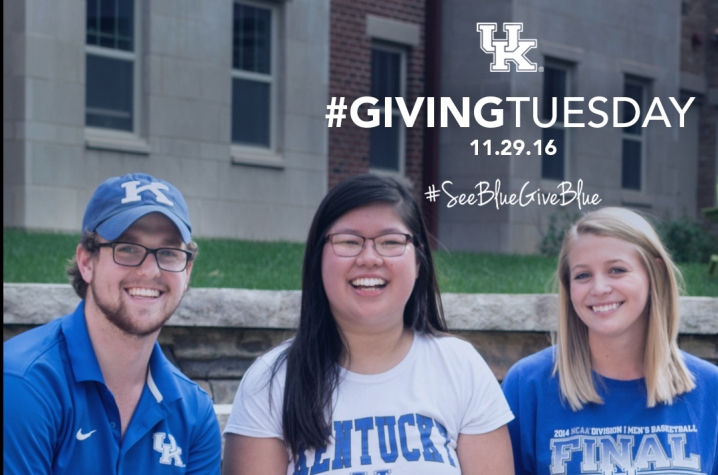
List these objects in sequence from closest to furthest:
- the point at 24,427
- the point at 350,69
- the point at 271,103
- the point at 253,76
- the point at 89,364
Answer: the point at 24,427, the point at 89,364, the point at 253,76, the point at 271,103, the point at 350,69

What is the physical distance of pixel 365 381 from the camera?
110 inches

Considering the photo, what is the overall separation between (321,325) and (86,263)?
2.33 ft

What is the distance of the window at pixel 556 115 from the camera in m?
13.2

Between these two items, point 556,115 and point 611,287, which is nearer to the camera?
point 611,287

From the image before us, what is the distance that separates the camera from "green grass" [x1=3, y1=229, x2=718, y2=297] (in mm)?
5238

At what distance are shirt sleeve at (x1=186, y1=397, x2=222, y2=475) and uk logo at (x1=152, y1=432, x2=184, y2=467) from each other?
0.24 ft

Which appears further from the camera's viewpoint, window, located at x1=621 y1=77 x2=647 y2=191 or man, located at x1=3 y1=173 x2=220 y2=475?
window, located at x1=621 y1=77 x2=647 y2=191

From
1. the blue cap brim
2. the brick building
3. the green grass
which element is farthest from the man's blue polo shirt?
the brick building

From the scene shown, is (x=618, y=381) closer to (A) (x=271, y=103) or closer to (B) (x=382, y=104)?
(A) (x=271, y=103)

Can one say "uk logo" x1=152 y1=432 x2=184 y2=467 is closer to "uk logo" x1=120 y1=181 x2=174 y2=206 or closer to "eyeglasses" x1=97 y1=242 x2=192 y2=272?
"eyeglasses" x1=97 y1=242 x2=192 y2=272

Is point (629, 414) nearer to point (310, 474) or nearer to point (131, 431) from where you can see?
point (310, 474)

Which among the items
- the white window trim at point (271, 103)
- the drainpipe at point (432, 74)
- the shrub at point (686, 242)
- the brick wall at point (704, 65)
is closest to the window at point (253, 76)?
the white window trim at point (271, 103)

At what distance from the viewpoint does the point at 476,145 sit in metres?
12.3

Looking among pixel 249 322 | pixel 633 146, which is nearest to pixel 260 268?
pixel 249 322
